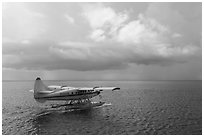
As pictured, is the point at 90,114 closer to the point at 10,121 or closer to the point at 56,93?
the point at 56,93

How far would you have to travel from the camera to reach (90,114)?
133 feet

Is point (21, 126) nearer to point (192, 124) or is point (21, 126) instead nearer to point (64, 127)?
point (64, 127)

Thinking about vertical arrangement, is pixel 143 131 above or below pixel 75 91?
below

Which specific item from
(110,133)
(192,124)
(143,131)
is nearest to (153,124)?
(143,131)

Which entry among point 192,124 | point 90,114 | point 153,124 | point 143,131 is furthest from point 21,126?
point 192,124

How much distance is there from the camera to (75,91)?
45594 mm

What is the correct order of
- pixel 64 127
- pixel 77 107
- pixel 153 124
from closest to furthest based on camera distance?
pixel 64 127, pixel 153 124, pixel 77 107

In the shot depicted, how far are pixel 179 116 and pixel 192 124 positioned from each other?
20.2ft

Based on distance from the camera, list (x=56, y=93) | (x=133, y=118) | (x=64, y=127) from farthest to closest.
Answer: (x=56, y=93), (x=133, y=118), (x=64, y=127)

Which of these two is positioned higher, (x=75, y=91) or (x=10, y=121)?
(x=75, y=91)

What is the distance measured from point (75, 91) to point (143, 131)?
21.4 metres

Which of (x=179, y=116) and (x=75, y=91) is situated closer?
(x=179, y=116)

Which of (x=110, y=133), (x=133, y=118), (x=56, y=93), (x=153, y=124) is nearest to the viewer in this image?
(x=110, y=133)

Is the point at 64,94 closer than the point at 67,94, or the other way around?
the point at 64,94
